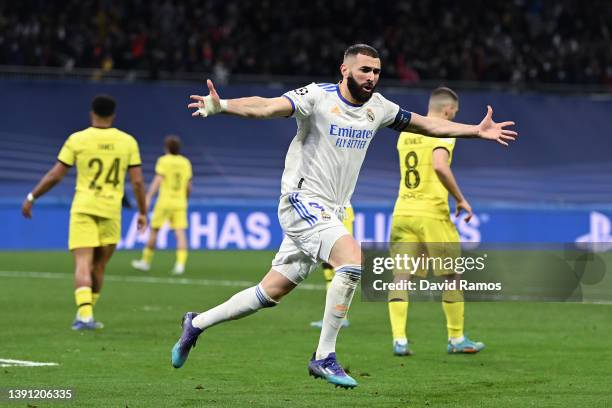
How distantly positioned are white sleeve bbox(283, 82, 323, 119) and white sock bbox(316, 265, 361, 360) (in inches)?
41.3

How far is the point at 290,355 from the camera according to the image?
10789mm

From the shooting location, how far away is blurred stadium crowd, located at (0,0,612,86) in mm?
29844

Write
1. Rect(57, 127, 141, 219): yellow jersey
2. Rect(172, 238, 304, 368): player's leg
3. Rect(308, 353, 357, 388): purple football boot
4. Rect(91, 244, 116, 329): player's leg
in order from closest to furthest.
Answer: Rect(308, 353, 357, 388): purple football boot, Rect(172, 238, 304, 368): player's leg, Rect(57, 127, 141, 219): yellow jersey, Rect(91, 244, 116, 329): player's leg

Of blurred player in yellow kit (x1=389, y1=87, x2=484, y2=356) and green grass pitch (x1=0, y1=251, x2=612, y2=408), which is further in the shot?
blurred player in yellow kit (x1=389, y1=87, x2=484, y2=356)

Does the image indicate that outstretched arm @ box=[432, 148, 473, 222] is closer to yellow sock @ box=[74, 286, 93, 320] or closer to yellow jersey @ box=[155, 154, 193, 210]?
yellow sock @ box=[74, 286, 93, 320]

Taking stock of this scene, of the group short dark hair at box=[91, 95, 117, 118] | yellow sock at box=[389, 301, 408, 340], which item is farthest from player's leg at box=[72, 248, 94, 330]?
yellow sock at box=[389, 301, 408, 340]

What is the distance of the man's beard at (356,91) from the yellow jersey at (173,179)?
45.8 feet

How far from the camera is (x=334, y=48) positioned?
3241cm

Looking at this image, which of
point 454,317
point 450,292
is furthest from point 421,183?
point 454,317

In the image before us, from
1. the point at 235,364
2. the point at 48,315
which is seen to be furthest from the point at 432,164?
the point at 48,315

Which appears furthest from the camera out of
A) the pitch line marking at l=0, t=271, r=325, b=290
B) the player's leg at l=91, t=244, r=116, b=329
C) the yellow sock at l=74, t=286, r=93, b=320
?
the pitch line marking at l=0, t=271, r=325, b=290

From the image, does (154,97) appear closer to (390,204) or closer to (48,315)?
(390,204)

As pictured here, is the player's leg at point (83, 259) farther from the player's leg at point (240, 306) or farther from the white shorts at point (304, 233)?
the white shorts at point (304, 233)

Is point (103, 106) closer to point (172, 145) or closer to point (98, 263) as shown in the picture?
point (98, 263)
